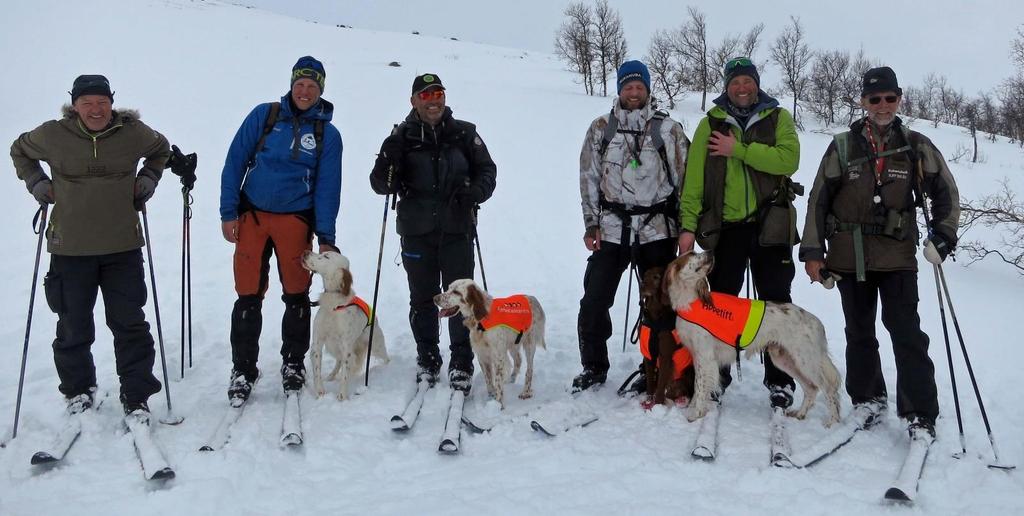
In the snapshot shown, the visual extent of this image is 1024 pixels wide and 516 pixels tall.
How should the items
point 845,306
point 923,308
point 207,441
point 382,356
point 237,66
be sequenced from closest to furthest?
1. point 207,441
2. point 845,306
3. point 382,356
4. point 923,308
5. point 237,66

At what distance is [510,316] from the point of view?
4922mm

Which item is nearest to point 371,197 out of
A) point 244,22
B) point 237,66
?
point 237,66

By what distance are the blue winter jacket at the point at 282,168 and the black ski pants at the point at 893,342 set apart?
3.71 meters

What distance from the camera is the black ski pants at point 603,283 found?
487 centimetres

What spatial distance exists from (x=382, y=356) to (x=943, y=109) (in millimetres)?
53480

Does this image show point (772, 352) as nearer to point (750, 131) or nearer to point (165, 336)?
point (750, 131)

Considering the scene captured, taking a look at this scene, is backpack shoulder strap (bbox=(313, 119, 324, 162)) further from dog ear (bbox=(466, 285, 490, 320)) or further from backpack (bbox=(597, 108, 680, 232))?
backpack (bbox=(597, 108, 680, 232))

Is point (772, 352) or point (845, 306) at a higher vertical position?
point (845, 306)

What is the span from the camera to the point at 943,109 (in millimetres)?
46812

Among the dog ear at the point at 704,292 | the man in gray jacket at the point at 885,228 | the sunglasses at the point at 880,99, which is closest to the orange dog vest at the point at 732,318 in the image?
the dog ear at the point at 704,292

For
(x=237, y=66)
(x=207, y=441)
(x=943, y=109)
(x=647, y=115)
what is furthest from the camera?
(x=943, y=109)

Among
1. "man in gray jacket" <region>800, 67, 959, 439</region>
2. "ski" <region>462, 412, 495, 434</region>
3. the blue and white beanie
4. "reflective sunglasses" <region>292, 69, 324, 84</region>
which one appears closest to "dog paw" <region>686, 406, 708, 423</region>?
"man in gray jacket" <region>800, 67, 959, 439</region>

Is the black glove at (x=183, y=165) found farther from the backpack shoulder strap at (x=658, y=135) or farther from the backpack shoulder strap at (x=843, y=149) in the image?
the backpack shoulder strap at (x=843, y=149)

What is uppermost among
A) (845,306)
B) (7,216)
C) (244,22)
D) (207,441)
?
(244,22)
